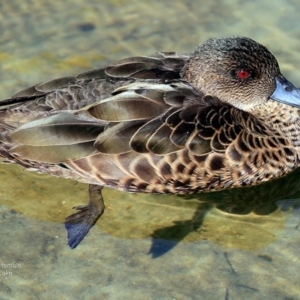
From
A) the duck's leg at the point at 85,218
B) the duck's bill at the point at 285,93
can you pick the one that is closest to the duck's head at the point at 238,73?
the duck's bill at the point at 285,93

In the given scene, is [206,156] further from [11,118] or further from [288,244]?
[11,118]

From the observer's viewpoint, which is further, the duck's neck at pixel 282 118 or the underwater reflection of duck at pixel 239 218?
the duck's neck at pixel 282 118

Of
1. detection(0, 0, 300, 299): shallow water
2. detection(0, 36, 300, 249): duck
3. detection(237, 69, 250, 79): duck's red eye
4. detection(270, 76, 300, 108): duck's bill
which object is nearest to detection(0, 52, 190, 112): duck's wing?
detection(0, 36, 300, 249): duck

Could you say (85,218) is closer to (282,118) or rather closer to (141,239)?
(141,239)

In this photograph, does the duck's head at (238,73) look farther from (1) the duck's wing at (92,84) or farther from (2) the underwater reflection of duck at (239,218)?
(2) the underwater reflection of duck at (239,218)

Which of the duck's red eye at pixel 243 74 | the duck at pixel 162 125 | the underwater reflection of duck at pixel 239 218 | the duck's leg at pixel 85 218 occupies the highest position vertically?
the duck's red eye at pixel 243 74

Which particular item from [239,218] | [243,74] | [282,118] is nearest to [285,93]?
[282,118]
